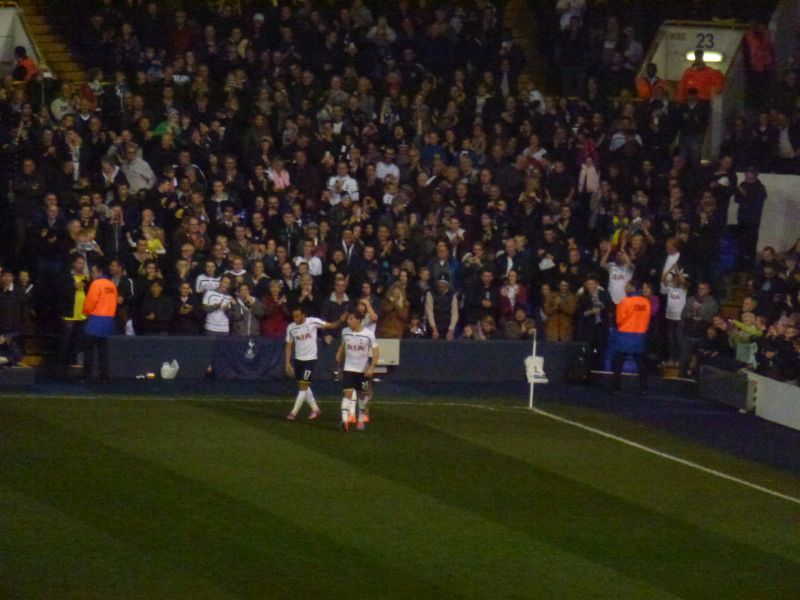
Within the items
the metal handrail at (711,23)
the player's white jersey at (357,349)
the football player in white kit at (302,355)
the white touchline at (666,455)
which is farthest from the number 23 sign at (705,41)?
the player's white jersey at (357,349)

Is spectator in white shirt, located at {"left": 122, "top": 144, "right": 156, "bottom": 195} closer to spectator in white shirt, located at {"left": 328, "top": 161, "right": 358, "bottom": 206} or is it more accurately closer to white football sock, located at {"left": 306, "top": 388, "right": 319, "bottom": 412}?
spectator in white shirt, located at {"left": 328, "top": 161, "right": 358, "bottom": 206}

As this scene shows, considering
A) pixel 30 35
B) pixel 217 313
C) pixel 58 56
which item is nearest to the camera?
pixel 217 313

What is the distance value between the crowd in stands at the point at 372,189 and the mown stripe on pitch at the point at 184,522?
5.31m

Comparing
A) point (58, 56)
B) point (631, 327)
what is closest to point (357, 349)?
point (631, 327)

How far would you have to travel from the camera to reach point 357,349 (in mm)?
18953

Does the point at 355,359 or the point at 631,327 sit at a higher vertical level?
the point at 631,327

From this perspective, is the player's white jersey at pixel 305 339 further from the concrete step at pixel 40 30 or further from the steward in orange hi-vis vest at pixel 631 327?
the concrete step at pixel 40 30

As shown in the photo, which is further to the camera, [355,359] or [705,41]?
[705,41]

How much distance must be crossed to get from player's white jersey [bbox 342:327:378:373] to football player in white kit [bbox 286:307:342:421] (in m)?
0.94

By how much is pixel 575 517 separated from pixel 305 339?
19.4 feet

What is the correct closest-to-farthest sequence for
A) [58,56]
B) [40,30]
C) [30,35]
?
[30,35]
[58,56]
[40,30]

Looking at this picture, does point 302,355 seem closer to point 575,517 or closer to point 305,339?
point 305,339

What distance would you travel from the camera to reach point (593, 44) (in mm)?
30453

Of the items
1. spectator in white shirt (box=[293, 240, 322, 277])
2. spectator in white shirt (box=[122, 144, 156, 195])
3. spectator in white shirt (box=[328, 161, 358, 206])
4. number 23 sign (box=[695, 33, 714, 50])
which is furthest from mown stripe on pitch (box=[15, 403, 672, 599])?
number 23 sign (box=[695, 33, 714, 50])
